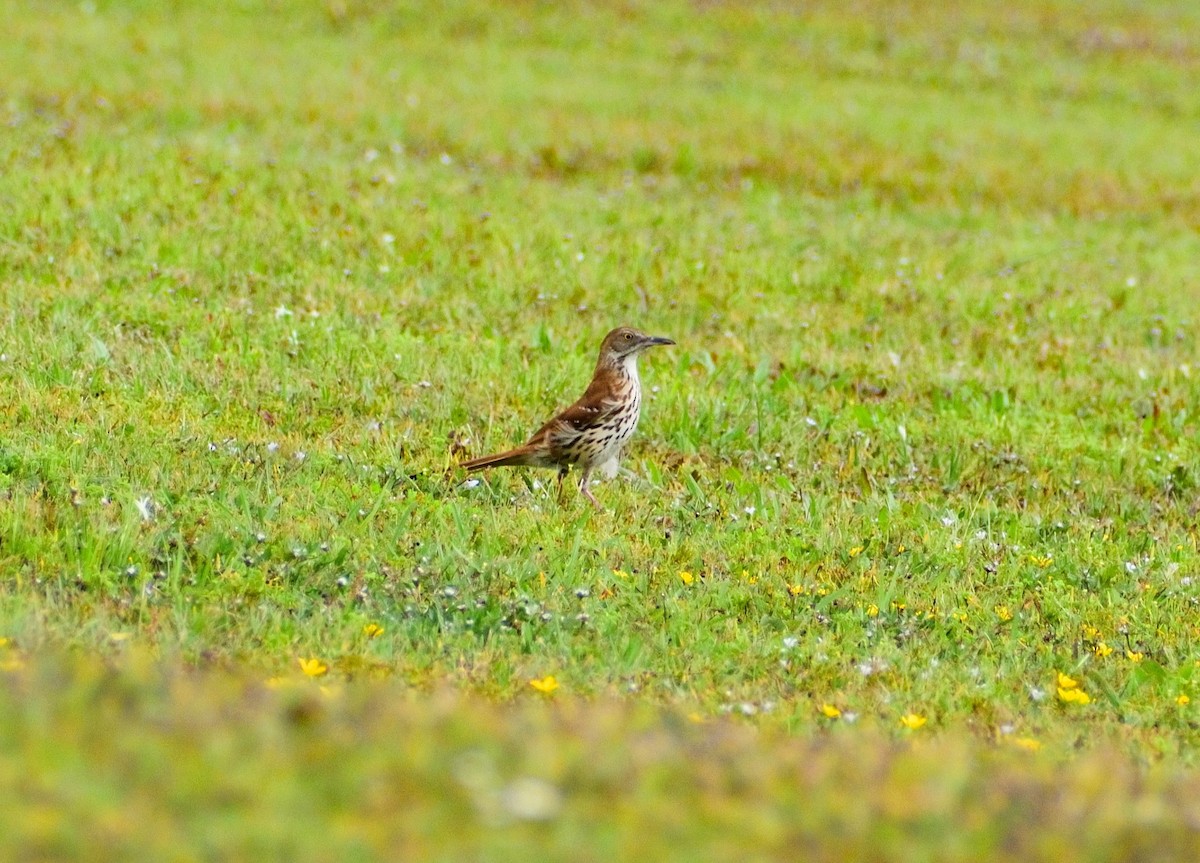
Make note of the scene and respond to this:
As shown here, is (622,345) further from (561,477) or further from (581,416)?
A: (561,477)

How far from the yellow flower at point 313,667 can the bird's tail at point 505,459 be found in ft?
8.99

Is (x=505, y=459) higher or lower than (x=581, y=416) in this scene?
lower

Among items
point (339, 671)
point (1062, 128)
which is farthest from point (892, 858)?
point (1062, 128)

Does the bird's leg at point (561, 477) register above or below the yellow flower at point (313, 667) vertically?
below

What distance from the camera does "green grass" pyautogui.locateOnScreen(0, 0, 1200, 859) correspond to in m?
3.96

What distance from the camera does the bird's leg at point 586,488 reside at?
8.63 metres

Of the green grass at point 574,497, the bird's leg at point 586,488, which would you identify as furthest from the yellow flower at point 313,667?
the bird's leg at point 586,488

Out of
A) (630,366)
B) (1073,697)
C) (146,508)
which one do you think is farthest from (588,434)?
(1073,697)

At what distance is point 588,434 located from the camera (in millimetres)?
8789

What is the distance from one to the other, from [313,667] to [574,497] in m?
3.10

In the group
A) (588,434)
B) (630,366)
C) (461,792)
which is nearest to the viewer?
(461,792)

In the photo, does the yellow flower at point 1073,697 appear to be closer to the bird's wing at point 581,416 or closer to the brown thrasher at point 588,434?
the brown thrasher at point 588,434

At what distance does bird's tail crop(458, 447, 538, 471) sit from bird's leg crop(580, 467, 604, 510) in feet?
1.00

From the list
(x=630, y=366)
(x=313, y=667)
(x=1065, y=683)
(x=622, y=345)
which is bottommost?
(x=1065, y=683)
